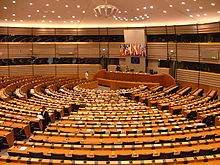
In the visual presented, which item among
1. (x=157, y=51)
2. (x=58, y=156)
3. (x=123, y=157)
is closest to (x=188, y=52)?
(x=157, y=51)

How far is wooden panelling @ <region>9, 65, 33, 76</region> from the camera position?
29719 mm

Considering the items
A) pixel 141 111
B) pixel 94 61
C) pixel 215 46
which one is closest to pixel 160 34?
pixel 215 46

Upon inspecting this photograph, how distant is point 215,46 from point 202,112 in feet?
38.3

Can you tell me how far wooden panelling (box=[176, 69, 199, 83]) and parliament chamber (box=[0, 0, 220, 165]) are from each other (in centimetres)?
11

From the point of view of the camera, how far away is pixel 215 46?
2244 centimetres

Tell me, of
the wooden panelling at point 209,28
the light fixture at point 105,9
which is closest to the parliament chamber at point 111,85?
the light fixture at point 105,9

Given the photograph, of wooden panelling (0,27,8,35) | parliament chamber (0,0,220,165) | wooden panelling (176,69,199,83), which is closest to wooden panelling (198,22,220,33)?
parliament chamber (0,0,220,165)

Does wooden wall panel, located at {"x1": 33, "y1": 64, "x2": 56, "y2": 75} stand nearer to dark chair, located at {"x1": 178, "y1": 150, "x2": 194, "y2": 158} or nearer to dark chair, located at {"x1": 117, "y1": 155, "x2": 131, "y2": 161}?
dark chair, located at {"x1": 117, "y1": 155, "x2": 131, "y2": 161}

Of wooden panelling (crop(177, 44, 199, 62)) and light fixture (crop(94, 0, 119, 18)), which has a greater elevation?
light fixture (crop(94, 0, 119, 18))

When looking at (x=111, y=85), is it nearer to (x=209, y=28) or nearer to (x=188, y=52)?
(x=188, y=52)

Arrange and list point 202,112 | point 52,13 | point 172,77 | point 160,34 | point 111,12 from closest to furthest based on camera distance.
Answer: point 202,112, point 111,12, point 52,13, point 172,77, point 160,34

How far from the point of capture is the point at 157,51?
28.6 metres

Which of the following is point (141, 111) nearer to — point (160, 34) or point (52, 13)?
point (52, 13)

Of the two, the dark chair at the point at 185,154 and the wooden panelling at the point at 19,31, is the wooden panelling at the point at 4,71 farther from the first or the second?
the dark chair at the point at 185,154
